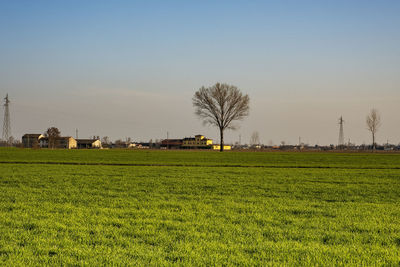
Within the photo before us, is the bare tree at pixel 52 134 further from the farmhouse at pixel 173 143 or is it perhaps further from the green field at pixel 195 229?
the green field at pixel 195 229

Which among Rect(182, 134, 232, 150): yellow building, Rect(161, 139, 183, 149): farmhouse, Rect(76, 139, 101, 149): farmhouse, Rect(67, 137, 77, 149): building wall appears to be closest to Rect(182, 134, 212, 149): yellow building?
Rect(182, 134, 232, 150): yellow building

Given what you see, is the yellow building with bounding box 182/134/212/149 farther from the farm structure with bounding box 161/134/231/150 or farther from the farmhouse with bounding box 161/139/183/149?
the farmhouse with bounding box 161/139/183/149

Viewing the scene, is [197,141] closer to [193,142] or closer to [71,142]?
[193,142]

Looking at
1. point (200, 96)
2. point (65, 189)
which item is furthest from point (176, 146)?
point (65, 189)

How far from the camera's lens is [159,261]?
18.9 ft

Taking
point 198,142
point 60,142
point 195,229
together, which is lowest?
point 195,229

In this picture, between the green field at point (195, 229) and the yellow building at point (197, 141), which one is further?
the yellow building at point (197, 141)

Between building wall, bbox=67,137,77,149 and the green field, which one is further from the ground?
building wall, bbox=67,137,77,149

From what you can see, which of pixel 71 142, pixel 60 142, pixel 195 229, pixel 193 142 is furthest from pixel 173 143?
pixel 195 229

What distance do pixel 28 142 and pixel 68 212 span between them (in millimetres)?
156636

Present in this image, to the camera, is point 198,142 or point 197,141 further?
point 197,141

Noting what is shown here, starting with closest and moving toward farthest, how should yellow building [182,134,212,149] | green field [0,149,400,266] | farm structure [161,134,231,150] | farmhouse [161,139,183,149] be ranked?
green field [0,149,400,266], farm structure [161,134,231,150], farmhouse [161,139,183,149], yellow building [182,134,212,149]

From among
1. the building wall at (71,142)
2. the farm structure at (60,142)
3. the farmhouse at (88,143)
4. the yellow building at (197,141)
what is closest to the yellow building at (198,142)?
the yellow building at (197,141)

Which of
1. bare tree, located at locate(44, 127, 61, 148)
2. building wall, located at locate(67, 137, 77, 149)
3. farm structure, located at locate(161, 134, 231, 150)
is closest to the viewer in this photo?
bare tree, located at locate(44, 127, 61, 148)
